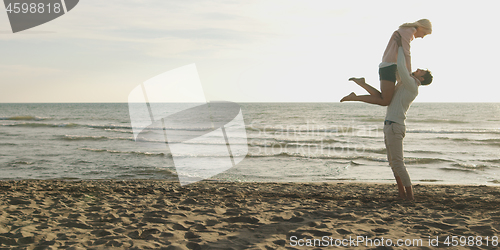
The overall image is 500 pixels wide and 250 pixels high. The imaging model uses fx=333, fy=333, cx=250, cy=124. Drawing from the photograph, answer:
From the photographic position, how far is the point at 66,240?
3.10 meters

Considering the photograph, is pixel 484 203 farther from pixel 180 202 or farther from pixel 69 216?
pixel 69 216

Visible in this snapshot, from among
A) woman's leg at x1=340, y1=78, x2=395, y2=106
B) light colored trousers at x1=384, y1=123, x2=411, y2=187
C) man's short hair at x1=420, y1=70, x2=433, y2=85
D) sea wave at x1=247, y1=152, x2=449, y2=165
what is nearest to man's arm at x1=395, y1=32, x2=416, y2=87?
woman's leg at x1=340, y1=78, x2=395, y2=106

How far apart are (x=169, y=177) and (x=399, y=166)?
19.7ft

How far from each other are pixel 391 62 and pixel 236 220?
103 inches

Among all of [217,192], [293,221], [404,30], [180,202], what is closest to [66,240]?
[180,202]

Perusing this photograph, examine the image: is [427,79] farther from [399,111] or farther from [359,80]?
[359,80]

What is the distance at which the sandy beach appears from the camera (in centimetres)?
306

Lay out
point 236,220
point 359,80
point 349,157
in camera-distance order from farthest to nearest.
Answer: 1. point 349,157
2. point 359,80
3. point 236,220

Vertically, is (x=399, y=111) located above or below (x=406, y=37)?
below

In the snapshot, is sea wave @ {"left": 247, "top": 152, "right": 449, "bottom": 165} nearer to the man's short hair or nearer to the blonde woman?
the man's short hair

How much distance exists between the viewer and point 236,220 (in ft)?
12.5

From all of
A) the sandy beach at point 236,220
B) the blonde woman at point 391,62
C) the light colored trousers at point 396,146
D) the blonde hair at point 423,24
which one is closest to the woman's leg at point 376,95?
the blonde woman at point 391,62

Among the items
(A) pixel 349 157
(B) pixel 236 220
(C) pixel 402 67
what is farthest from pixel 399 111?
(A) pixel 349 157

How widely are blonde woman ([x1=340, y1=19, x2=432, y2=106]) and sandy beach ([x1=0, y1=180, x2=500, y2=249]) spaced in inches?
56.3
